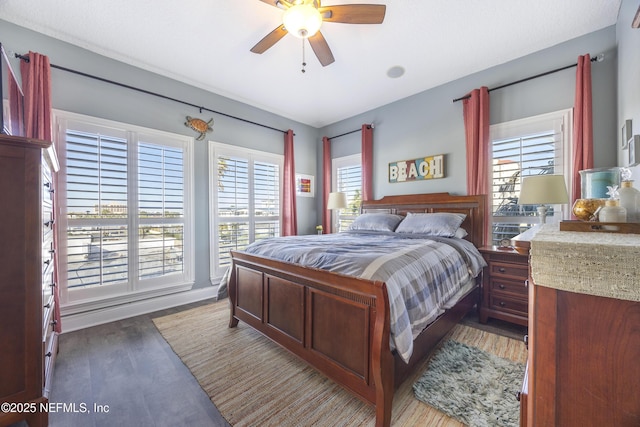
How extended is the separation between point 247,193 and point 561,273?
3.90 m

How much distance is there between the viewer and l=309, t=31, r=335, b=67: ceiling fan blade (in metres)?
2.21

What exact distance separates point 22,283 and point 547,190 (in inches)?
148

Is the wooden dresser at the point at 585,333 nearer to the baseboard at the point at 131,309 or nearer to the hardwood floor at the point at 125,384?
→ the hardwood floor at the point at 125,384

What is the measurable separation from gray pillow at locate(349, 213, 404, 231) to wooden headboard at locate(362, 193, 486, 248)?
0.84 feet

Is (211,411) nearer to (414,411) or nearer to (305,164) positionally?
(414,411)

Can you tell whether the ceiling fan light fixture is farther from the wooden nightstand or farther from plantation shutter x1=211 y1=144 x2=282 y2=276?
the wooden nightstand

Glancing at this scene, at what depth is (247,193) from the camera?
4.07 m

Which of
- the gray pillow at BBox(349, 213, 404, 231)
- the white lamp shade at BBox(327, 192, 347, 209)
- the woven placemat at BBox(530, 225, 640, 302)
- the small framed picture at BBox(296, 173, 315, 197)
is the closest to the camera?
the woven placemat at BBox(530, 225, 640, 302)

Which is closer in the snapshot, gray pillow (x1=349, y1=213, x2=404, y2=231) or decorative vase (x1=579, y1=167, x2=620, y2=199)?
decorative vase (x1=579, y1=167, x2=620, y2=199)

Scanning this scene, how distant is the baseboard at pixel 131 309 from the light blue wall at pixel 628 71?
431 cm

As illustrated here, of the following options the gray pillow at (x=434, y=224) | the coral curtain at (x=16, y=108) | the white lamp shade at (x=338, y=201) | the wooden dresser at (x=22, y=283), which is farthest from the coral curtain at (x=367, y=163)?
the coral curtain at (x=16, y=108)

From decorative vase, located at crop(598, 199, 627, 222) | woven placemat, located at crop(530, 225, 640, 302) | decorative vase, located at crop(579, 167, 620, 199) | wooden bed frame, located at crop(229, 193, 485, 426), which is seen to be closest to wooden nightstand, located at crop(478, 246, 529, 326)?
wooden bed frame, located at crop(229, 193, 485, 426)

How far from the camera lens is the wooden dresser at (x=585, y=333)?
21.2 inches

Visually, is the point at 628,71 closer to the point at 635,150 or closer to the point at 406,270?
the point at 635,150
